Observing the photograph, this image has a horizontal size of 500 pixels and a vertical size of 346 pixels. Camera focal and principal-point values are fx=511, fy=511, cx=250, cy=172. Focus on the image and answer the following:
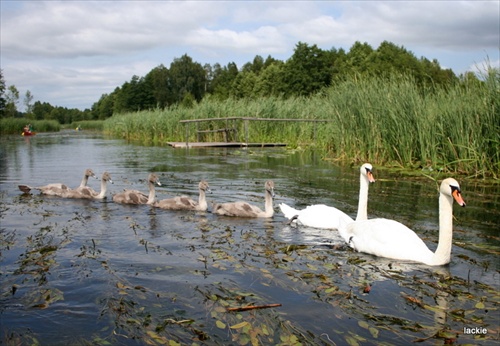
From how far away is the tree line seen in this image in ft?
202

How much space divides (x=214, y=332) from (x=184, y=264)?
207 cm

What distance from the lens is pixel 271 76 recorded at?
79.6 metres

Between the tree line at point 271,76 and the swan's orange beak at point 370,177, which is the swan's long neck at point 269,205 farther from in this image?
the tree line at point 271,76

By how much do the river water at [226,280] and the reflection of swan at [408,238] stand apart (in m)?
0.16

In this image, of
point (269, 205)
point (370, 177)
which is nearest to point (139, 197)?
point (269, 205)

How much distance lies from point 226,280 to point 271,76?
75516 mm

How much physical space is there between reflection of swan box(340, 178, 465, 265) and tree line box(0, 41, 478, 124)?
916 centimetres

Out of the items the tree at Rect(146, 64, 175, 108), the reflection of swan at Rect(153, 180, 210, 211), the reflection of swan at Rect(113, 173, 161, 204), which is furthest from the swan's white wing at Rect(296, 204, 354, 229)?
the tree at Rect(146, 64, 175, 108)

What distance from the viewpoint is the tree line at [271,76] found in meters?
61.5

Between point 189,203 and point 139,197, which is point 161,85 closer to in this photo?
point 139,197

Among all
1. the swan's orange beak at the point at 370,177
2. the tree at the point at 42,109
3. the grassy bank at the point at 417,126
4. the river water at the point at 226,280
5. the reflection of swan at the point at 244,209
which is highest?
the tree at the point at 42,109

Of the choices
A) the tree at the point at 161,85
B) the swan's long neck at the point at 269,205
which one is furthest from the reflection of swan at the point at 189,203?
the tree at the point at 161,85

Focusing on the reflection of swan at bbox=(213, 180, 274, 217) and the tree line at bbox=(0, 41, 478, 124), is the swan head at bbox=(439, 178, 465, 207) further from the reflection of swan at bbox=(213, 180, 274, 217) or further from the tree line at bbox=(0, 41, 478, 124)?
the tree line at bbox=(0, 41, 478, 124)

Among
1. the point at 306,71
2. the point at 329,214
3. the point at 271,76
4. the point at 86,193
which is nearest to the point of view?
the point at 329,214
